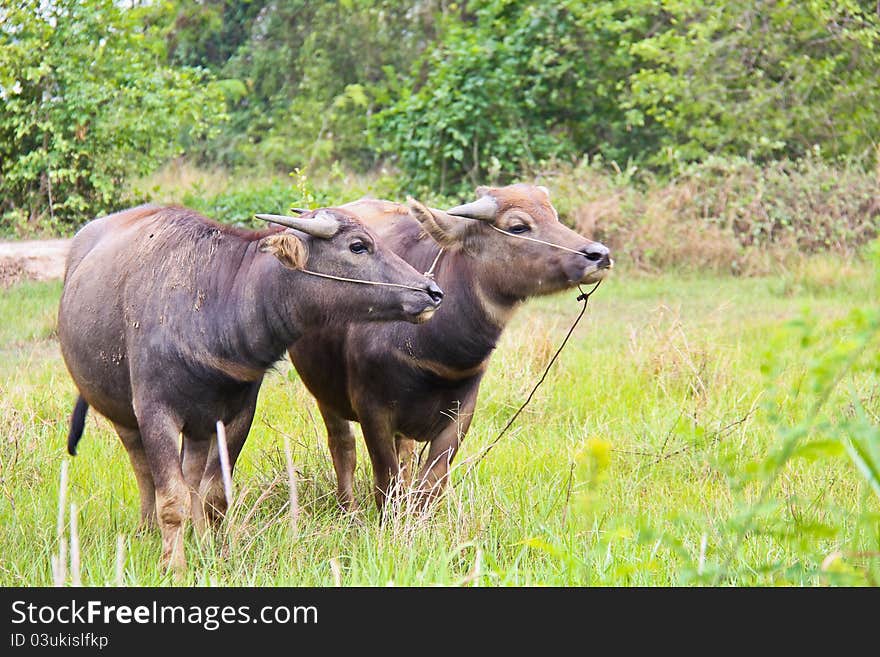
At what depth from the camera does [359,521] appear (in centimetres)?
473

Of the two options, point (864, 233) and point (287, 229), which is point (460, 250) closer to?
point (287, 229)

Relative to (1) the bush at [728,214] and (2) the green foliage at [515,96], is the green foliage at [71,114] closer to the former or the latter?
(2) the green foliage at [515,96]

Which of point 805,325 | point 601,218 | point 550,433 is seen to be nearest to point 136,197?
point 601,218

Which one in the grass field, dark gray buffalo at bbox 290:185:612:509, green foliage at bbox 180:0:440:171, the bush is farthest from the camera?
green foliage at bbox 180:0:440:171

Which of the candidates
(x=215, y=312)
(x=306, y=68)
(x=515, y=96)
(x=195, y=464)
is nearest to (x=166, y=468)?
(x=195, y=464)

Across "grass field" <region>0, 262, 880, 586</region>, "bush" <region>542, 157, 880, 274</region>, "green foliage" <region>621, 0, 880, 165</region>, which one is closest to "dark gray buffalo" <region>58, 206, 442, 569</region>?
"grass field" <region>0, 262, 880, 586</region>

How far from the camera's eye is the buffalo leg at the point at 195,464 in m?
4.71

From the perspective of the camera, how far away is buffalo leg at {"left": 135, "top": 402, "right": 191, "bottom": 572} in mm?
4305

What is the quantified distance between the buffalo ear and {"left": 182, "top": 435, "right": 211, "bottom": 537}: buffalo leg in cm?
93

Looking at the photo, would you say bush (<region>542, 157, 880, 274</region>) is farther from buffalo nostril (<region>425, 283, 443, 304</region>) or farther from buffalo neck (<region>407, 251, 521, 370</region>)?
buffalo nostril (<region>425, 283, 443, 304</region>)

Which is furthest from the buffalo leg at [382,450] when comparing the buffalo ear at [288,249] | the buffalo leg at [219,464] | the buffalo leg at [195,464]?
the buffalo ear at [288,249]

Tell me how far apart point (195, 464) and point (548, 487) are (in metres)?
1.66

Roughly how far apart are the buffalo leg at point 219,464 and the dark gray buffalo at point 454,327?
1.81ft

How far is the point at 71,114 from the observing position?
477 inches
